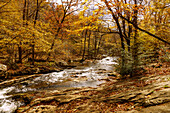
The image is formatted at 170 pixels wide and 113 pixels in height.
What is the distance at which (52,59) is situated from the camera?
1714cm

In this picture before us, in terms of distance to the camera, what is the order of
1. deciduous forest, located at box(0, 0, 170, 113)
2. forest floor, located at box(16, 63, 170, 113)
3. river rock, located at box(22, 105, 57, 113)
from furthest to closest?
1. river rock, located at box(22, 105, 57, 113)
2. deciduous forest, located at box(0, 0, 170, 113)
3. forest floor, located at box(16, 63, 170, 113)

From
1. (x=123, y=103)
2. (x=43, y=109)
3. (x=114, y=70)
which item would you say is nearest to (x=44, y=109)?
(x=43, y=109)

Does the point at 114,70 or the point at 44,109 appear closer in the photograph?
the point at 44,109

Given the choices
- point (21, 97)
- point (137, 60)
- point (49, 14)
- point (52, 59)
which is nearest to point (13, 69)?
point (21, 97)

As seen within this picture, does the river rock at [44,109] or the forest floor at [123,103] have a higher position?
the forest floor at [123,103]

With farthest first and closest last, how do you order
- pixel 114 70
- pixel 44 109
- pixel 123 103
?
pixel 114 70 → pixel 44 109 → pixel 123 103

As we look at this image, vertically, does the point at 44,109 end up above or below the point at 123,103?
below

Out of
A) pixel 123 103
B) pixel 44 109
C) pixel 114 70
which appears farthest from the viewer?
pixel 114 70

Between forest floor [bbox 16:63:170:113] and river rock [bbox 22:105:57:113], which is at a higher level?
forest floor [bbox 16:63:170:113]

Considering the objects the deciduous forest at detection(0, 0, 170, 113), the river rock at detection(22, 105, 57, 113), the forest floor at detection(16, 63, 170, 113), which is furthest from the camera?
the river rock at detection(22, 105, 57, 113)

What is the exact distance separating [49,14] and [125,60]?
1747cm

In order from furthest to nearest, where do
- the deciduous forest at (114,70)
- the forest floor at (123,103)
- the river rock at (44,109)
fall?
the river rock at (44,109) → the deciduous forest at (114,70) → the forest floor at (123,103)

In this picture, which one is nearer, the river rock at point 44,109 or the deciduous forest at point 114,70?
the deciduous forest at point 114,70

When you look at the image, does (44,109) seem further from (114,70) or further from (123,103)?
(114,70)
